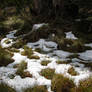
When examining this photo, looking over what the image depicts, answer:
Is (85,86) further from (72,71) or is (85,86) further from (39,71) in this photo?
(39,71)

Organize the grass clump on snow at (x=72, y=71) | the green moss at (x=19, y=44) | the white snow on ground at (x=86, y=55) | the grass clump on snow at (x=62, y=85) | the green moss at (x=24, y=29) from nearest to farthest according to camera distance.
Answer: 1. the grass clump on snow at (x=62, y=85)
2. the grass clump on snow at (x=72, y=71)
3. the white snow on ground at (x=86, y=55)
4. the green moss at (x=19, y=44)
5. the green moss at (x=24, y=29)

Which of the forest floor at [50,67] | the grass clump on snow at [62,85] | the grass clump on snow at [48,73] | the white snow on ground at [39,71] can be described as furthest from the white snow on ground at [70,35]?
the grass clump on snow at [62,85]

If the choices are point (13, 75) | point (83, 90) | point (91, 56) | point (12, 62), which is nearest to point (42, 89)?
point (83, 90)

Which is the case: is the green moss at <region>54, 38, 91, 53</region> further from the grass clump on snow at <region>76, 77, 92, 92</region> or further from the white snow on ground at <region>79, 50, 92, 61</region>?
the grass clump on snow at <region>76, 77, 92, 92</region>

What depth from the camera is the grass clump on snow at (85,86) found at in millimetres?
2884

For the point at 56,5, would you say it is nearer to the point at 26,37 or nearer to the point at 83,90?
the point at 26,37

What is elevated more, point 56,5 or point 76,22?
point 56,5

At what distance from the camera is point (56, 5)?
356 inches

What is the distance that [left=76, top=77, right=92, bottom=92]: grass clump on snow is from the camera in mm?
2884

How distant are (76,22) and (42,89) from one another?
6.60 meters

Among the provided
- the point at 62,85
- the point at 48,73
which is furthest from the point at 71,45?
the point at 62,85

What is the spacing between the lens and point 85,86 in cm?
301

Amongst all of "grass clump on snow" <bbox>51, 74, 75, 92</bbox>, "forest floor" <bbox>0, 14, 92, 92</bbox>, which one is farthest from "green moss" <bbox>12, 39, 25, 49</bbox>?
"grass clump on snow" <bbox>51, 74, 75, 92</bbox>

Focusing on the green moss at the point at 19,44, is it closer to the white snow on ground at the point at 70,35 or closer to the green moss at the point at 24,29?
the green moss at the point at 24,29
